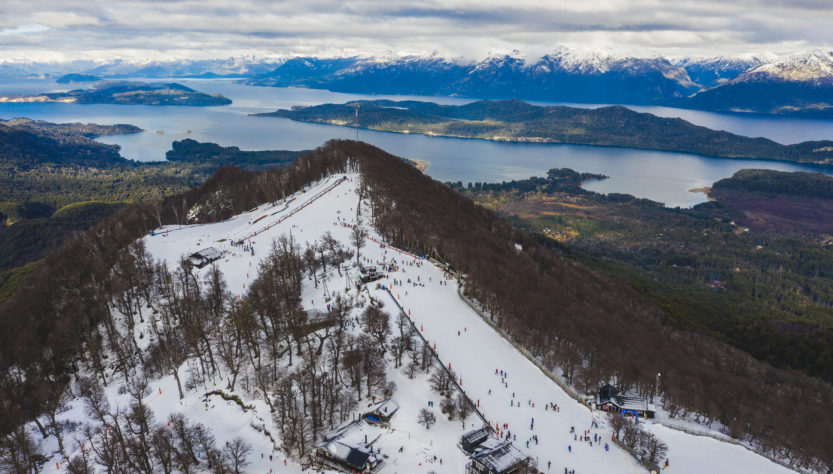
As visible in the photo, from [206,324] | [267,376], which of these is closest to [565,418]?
[267,376]

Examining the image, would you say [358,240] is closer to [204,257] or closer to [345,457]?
[204,257]

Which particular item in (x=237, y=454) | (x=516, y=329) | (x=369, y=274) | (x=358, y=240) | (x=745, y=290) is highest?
(x=358, y=240)

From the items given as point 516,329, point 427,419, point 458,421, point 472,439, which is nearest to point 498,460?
point 472,439

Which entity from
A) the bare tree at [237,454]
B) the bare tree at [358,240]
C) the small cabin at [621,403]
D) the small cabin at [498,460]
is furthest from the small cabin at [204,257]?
the small cabin at [621,403]

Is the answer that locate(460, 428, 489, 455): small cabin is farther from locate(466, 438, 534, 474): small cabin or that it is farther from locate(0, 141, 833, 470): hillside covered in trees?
locate(0, 141, 833, 470): hillside covered in trees

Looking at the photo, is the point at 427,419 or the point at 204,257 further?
the point at 204,257

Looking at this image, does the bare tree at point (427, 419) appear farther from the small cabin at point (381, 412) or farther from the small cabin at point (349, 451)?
the small cabin at point (349, 451)
